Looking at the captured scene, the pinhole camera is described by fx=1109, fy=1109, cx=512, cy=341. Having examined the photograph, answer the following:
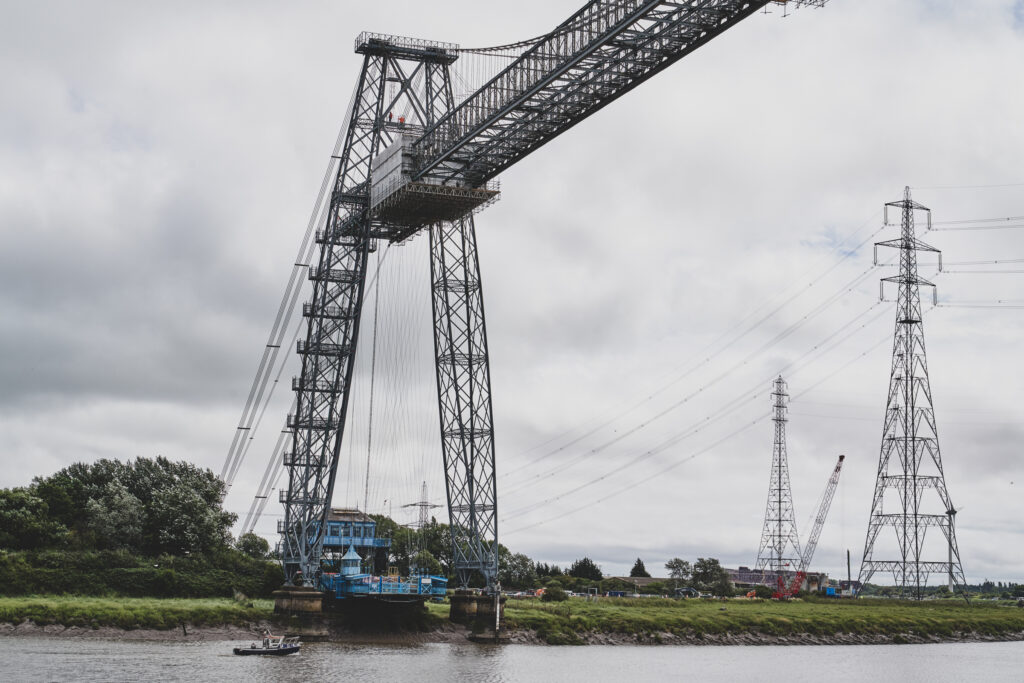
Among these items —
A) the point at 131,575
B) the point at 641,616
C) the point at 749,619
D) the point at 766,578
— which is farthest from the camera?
the point at 766,578

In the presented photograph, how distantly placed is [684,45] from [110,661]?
3405 cm

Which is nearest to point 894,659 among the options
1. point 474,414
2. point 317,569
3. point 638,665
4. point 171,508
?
point 638,665

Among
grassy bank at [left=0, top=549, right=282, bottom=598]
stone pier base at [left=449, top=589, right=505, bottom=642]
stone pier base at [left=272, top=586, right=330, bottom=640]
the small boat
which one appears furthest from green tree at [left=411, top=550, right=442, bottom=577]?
the small boat

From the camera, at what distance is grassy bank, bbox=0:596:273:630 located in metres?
55.3

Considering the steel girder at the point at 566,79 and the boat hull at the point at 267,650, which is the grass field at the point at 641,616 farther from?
the steel girder at the point at 566,79

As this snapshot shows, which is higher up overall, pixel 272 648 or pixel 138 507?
pixel 138 507

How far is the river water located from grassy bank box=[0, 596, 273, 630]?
9.12 feet

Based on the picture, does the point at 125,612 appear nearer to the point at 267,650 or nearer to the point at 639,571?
the point at 267,650

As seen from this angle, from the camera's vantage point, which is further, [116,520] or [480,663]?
[116,520]

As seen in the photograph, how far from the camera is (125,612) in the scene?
5712cm

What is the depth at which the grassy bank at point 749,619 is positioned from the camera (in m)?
68.8

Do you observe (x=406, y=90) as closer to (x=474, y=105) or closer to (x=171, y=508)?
(x=474, y=105)

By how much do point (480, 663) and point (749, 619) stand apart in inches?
1257

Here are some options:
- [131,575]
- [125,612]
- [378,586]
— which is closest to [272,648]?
[125,612]
